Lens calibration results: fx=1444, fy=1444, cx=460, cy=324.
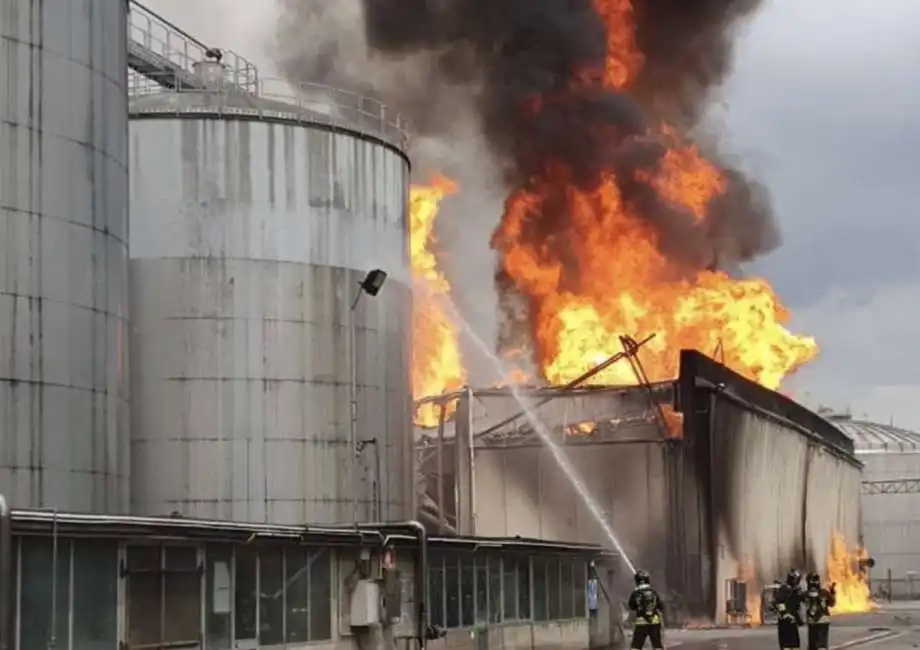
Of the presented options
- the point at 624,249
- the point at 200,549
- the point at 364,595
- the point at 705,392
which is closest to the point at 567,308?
the point at 624,249

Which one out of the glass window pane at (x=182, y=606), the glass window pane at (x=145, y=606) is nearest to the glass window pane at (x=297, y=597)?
the glass window pane at (x=182, y=606)

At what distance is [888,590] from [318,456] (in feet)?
189

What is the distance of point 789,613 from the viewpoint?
24.2 meters

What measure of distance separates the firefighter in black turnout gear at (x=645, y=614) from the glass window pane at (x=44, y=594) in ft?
30.3

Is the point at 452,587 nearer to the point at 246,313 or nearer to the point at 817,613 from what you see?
the point at 817,613

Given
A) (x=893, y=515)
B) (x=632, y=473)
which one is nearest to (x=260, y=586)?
(x=632, y=473)

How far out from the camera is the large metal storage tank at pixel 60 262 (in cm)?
1905

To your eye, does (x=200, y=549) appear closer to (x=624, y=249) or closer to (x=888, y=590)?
(x=624, y=249)

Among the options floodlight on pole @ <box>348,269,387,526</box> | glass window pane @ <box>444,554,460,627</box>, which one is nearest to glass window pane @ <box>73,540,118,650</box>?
glass window pane @ <box>444,554,460,627</box>

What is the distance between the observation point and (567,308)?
51.2 m

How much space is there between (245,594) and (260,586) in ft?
1.28

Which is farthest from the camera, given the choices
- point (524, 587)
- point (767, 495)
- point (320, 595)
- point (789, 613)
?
point (767, 495)

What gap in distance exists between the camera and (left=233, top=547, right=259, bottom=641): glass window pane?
18.8 meters

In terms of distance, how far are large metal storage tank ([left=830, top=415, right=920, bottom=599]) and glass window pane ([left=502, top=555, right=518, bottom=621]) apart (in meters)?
56.5
